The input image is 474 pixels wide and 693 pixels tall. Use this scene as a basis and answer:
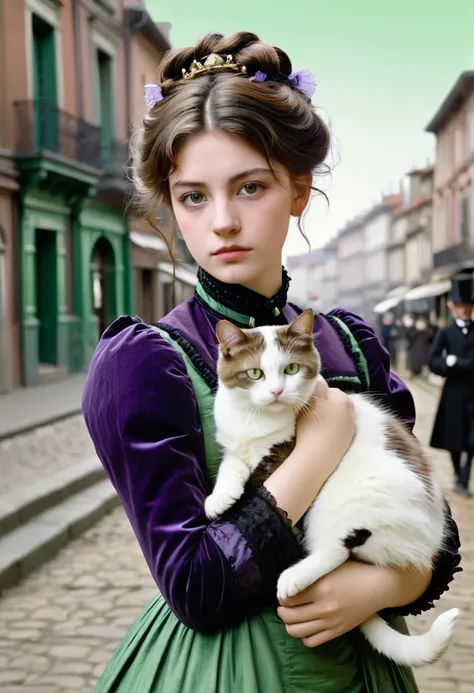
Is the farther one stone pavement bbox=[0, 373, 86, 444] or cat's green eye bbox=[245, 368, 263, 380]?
stone pavement bbox=[0, 373, 86, 444]

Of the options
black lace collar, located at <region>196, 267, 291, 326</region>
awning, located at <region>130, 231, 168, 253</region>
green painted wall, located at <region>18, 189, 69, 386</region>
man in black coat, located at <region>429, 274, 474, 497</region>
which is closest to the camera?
black lace collar, located at <region>196, 267, 291, 326</region>

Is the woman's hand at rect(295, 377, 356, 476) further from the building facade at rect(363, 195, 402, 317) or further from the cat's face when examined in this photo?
the building facade at rect(363, 195, 402, 317)

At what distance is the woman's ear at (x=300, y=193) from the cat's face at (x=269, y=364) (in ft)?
1.03

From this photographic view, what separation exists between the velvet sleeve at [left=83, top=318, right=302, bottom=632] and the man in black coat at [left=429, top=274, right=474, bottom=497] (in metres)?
5.67

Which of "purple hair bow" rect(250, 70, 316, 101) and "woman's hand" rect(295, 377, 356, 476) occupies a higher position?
"purple hair bow" rect(250, 70, 316, 101)

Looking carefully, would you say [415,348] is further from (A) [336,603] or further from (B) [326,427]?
(A) [336,603]

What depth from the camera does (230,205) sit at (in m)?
1.33

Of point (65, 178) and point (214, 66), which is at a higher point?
point (65, 178)

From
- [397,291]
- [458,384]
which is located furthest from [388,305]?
[458,384]

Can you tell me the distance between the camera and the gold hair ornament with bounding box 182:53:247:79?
54.9 inches

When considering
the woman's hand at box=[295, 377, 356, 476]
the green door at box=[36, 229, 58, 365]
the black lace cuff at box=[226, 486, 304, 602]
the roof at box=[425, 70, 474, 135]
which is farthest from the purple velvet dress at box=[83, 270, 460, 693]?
the roof at box=[425, 70, 474, 135]

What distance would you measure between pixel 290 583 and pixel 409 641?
0.96ft

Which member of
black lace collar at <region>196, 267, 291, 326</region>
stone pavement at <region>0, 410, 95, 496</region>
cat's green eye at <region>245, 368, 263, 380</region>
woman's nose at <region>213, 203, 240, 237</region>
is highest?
woman's nose at <region>213, 203, 240, 237</region>

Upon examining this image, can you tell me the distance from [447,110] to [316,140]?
85.2 ft
